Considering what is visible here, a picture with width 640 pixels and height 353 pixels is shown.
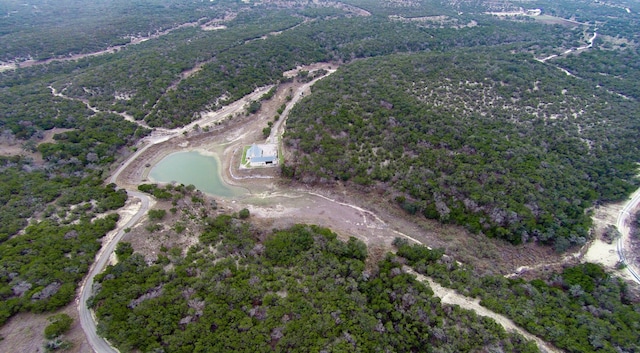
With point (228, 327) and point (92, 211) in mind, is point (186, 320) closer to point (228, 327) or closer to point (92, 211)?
point (228, 327)

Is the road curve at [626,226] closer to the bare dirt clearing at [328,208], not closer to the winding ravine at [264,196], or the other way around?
the winding ravine at [264,196]

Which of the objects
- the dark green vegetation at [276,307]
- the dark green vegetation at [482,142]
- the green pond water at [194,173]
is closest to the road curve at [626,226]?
the dark green vegetation at [482,142]

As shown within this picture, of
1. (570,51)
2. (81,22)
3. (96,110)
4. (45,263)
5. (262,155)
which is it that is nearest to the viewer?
(45,263)

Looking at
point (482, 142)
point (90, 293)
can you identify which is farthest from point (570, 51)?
point (90, 293)

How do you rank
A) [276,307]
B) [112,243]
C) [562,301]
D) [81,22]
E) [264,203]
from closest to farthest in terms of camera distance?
[276,307] < [562,301] < [112,243] < [264,203] < [81,22]

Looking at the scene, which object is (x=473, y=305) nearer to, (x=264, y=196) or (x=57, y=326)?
(x=264, y=196)
